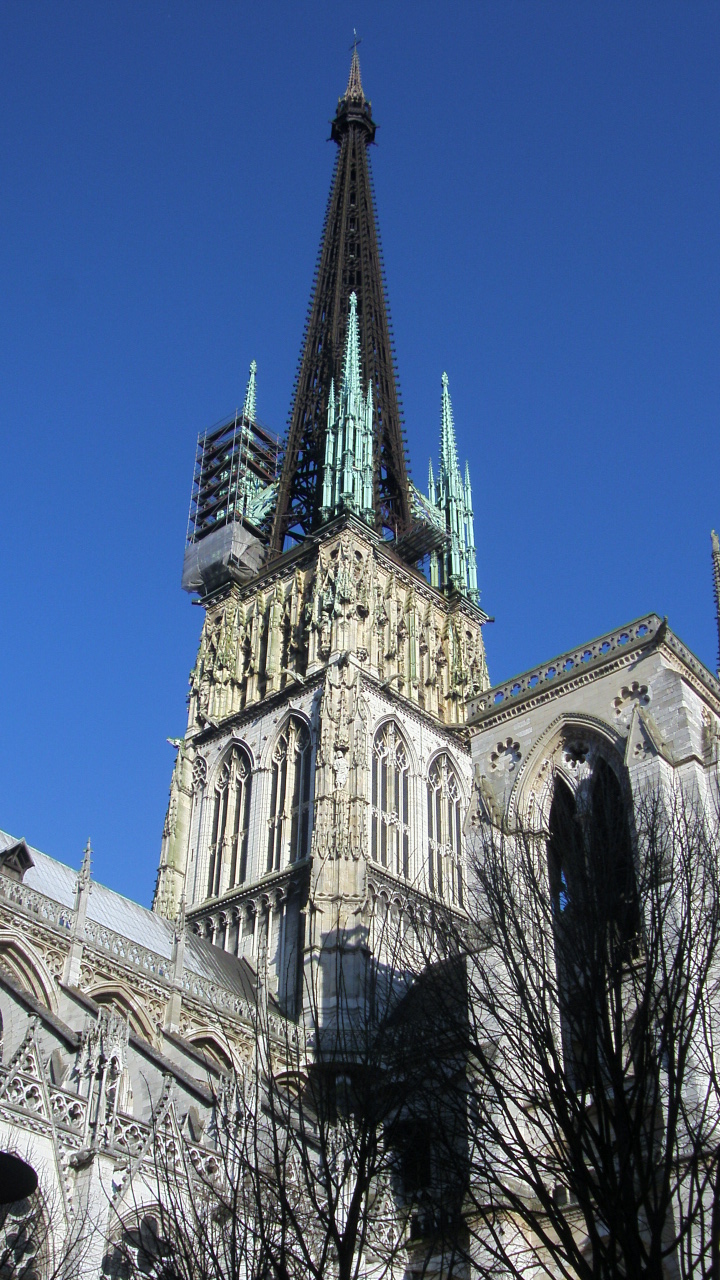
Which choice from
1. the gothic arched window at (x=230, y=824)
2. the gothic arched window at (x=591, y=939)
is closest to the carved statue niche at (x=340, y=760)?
the gothic arched window at (x=230, y=824)

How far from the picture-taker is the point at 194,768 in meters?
43.0

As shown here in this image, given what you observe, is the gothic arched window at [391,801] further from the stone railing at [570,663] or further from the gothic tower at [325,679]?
the stone railing at [570,663]

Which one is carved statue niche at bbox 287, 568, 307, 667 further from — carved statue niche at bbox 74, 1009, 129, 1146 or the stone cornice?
carved statue niche at bbox 74, 1009, 129, 1146

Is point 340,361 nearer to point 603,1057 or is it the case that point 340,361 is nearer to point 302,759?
point 302,759

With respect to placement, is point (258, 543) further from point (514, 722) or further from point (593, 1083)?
point (593, 1083)

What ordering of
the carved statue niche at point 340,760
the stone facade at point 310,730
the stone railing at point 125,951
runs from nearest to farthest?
the stone railing at point 125,951, the carved statue niche at point 340,760, the stone facade at point 310,730

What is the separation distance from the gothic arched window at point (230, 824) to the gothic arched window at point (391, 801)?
4.29 metres

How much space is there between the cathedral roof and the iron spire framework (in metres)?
16.5

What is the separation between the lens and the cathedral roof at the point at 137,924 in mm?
32094

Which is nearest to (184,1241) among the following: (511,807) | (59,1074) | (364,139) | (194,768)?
(59,1074)

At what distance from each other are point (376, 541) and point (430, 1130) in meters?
31.2

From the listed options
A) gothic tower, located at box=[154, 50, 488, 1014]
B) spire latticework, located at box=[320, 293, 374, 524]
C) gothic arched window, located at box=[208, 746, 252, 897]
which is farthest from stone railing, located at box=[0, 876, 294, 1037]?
spire latticework, located at box=[320, 293, 374, 524]

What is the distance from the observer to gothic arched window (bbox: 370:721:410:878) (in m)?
37.9

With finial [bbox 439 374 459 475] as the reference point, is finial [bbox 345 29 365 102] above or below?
above
